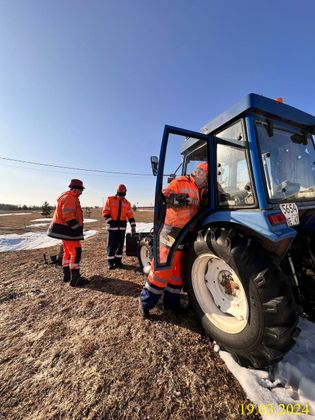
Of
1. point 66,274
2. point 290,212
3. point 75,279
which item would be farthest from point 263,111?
point 66,274

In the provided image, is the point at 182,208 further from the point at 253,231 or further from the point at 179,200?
the point at 253,231

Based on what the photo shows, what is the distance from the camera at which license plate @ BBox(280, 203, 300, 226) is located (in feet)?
6.66

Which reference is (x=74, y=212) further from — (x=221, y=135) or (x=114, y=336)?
(x=221, y=135)

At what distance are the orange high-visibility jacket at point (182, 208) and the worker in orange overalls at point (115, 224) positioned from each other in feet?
9.35

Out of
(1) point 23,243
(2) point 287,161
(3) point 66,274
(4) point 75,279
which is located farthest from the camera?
(1) point 23,243

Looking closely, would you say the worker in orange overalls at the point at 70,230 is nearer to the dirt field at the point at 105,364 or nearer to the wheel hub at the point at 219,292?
the dirt field at the point at 105,364

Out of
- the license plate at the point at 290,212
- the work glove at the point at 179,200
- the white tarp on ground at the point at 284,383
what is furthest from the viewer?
the work glove at the point at 179,200

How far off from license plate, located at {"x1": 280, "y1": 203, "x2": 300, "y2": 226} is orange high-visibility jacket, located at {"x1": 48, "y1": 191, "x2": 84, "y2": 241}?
366cm

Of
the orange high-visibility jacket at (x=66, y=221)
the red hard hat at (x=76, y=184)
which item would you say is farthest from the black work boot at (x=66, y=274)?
the red hard hat at (x=76, y=184)

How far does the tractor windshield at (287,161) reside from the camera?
7.75 feet

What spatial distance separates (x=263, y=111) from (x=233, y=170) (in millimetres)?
725

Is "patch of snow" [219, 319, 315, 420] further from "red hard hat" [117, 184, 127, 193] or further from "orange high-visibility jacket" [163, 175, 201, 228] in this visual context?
"red hard hat" [117, 184, 127, 193]

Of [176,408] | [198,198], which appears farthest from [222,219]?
[176,408]

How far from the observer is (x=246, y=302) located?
199 centimetres
